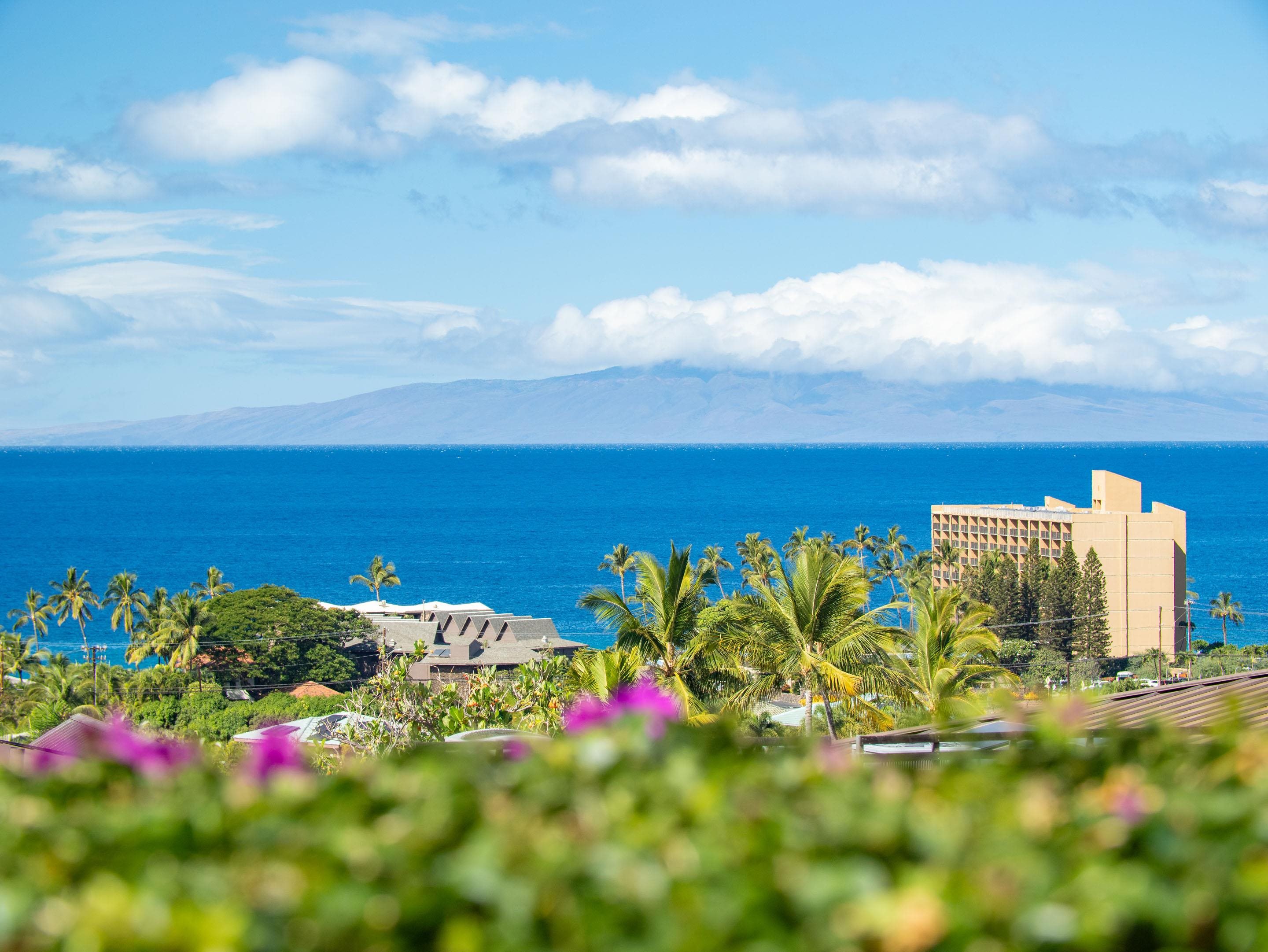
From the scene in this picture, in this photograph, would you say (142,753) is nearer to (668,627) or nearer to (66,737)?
(66,737)

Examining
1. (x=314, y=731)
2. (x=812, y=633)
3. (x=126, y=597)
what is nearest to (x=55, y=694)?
(x=314, y=731)

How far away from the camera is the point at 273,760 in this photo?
304cm

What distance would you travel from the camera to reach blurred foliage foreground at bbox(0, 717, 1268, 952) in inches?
84.8

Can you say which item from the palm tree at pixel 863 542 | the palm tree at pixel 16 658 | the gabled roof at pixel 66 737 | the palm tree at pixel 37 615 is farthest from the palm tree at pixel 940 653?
the palm tree at pixel 863 542

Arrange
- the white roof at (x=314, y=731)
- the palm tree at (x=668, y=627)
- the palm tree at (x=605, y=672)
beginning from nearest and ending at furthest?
1. the palm tree at (x=605, y=672)
2. the palm tree at (x=668, y=627)
3. the white roof at (x=314, y=731)

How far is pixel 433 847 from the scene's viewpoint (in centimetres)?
248

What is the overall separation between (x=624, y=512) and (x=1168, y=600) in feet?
357

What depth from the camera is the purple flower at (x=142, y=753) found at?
10.3ft

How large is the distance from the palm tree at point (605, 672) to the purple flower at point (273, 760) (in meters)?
17.7

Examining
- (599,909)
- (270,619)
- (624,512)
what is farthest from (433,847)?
Result: (624,512)

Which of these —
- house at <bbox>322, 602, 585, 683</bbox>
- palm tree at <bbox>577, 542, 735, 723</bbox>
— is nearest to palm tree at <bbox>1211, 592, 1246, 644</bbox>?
house at <bbox>322, 602, 585, 683</bbox>

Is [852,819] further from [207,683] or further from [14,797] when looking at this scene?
[207,683]

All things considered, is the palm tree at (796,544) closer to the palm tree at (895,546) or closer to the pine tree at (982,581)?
the palm tree at (895,546)

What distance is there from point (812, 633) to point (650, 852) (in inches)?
868
